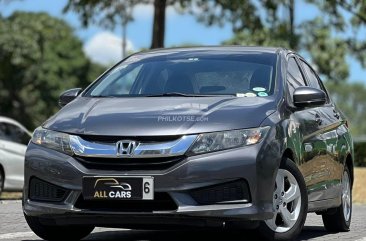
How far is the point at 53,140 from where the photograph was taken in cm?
712

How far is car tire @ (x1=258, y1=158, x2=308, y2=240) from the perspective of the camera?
7.21 meters

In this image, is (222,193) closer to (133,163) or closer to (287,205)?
(133,163)

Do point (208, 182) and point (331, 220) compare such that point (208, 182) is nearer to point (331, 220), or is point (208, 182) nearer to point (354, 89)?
point (331, 220)

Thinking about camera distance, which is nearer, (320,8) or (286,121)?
(286,121)

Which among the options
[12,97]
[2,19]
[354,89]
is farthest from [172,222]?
[354,89]

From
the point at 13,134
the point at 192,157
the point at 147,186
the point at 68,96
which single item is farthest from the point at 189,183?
the point at 13,134

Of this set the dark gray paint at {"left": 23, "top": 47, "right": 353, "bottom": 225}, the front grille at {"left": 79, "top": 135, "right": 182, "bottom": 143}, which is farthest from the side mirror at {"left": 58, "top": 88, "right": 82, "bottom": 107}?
the front grille at {"left": 79, "top": 135, "right": 182, "bottom": 143}

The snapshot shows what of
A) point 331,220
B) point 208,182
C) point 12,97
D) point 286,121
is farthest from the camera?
point 12,97

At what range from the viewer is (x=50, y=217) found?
715 cm

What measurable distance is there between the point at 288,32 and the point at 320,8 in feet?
7.39

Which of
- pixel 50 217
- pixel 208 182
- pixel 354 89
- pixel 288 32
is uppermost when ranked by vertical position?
pixel 208 182

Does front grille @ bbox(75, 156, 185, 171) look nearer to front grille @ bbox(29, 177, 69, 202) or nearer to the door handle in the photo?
front grille @ bbox(29, 177, 69, 202)

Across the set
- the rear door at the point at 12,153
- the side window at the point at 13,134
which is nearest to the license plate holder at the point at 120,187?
the rear door at the point at 12,153

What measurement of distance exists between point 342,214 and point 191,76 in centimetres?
223
